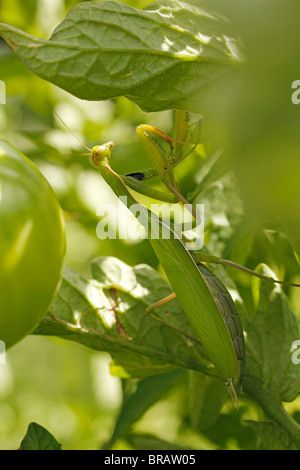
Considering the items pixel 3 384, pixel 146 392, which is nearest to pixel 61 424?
pixel 3 384

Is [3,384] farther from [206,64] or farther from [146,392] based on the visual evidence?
[206,64]

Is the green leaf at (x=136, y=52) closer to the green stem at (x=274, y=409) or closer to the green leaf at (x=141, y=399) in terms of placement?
the green stem at (x=274, y=409)

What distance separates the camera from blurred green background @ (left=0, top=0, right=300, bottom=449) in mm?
293

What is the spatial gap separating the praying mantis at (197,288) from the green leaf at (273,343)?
3 cm

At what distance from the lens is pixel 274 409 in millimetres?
524

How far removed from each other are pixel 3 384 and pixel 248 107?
3.16 feet

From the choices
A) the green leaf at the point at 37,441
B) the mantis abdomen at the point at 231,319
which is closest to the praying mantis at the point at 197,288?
the mantis abdomen at the point at 231,319

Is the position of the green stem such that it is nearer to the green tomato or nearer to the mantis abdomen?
the mantis abdomen

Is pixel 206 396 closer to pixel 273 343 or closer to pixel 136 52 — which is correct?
pixel 273 343

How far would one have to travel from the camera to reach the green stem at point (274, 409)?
1.66ft

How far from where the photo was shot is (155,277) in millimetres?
612

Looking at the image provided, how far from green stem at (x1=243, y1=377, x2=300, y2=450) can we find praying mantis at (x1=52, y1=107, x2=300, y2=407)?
18 millimetres

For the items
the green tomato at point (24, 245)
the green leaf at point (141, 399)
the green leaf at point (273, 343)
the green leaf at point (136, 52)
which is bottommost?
the green leaf at point (141, 399)

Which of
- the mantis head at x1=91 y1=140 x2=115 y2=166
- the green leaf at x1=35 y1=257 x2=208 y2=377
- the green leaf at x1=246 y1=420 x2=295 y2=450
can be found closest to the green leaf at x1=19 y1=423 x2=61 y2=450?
the green leaf at x1=35 y1=257 x2=208 y2=377
